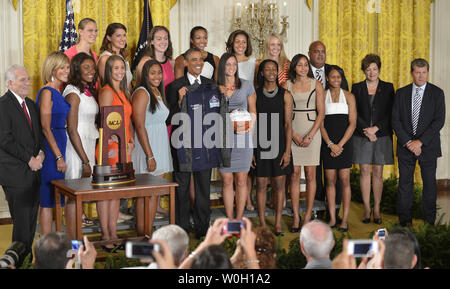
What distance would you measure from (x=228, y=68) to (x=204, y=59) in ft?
1.72

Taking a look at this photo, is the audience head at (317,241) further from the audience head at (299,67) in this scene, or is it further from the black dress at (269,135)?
the audience head at (299,67)

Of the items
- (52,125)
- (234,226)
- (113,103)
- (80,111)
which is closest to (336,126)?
(113,103)

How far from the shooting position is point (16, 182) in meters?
4.15

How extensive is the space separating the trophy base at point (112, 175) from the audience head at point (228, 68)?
1306mm

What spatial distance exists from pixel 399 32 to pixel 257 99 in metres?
3.41

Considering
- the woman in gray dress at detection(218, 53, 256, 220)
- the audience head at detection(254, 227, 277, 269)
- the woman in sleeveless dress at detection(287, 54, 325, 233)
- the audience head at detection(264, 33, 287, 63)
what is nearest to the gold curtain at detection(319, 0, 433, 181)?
the audience head at detection(264, 33, 287, 63)

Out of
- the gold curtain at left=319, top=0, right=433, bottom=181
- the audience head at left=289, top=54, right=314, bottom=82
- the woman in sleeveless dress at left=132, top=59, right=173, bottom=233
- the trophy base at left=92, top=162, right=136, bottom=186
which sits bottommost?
the trophy base at left=92, top=162, right=136, bottom=186

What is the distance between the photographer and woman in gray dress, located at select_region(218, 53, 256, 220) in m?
5.10

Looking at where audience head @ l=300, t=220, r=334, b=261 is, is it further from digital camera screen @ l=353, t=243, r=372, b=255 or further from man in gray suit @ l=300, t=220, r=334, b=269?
digital camera screen @ l=353, t=243, r=372, b=255

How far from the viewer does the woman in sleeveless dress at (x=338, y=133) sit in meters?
5.49

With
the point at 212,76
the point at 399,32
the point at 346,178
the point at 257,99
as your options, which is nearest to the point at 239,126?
the point at 257,99

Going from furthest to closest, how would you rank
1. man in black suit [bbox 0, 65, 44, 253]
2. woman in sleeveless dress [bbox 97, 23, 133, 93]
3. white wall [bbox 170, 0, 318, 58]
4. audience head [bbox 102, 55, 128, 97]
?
white wall [bbox 170, 0, 318, 58]
woman in sleeveless dress [bbox 97, 23, 133, 93]
audience head [bbox 102, 55, 128, 97]
man in black suit [bbox 0, 65, 44, 253]

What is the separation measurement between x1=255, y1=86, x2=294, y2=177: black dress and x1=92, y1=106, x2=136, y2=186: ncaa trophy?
1.44 m
